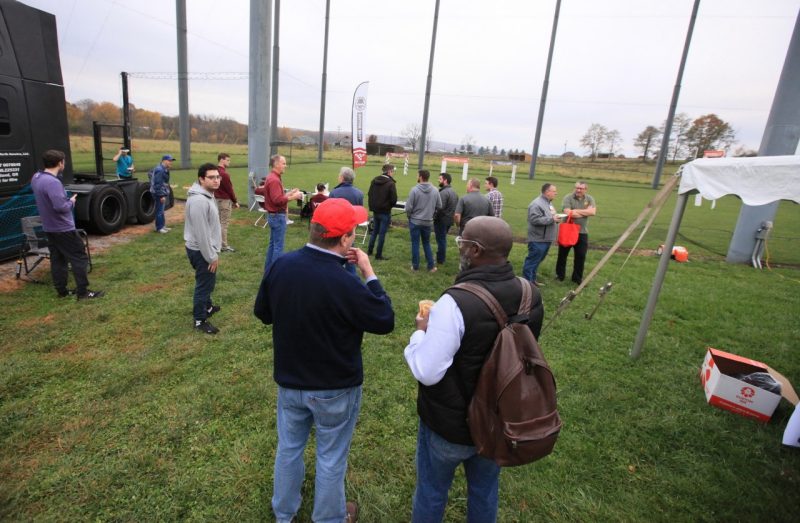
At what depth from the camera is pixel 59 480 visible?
260cm

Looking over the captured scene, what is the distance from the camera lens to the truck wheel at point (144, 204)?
30.9ft

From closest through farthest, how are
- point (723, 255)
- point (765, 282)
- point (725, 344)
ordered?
point (725, 344)
point (765, 282)
point (723, 255)

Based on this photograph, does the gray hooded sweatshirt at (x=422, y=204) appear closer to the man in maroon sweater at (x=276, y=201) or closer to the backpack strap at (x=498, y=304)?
the man in maroon sweater at (x=276, y=201)

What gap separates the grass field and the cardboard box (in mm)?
123

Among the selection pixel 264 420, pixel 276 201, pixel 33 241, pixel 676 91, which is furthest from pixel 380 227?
pixel 676 91

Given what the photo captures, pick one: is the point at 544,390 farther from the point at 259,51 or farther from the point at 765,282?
the point at 259,51

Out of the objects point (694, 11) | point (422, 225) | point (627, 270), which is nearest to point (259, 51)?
point (422, 225)

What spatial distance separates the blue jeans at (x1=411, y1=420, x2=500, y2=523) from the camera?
1917mm

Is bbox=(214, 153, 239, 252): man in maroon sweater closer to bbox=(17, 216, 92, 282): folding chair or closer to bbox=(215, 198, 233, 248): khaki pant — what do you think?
bbox=(215, 198, 233, 248): khaki pant

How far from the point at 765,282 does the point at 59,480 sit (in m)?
11.3

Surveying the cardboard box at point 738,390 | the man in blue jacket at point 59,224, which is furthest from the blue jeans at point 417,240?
the man in blue jacket at point 59,224

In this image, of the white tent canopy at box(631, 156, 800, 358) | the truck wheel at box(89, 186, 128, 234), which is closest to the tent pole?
the white tent canopy at box(631, 156, 800, 358)

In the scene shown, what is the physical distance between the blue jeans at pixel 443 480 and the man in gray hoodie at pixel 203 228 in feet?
10.9

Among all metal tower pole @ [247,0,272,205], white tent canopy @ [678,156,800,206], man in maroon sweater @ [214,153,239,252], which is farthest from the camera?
metal tower pole @ [247,0,272,205]
